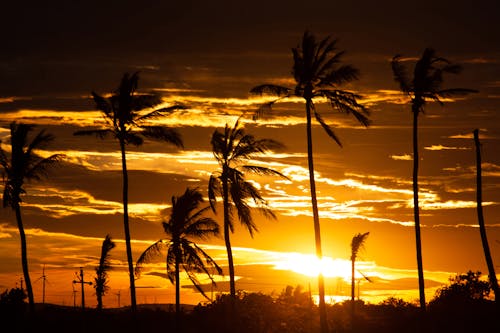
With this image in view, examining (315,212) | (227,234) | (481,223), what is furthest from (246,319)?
(481,223)

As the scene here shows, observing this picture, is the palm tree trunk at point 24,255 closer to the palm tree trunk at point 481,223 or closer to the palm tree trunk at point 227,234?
the palm tree trunk at point 227,234

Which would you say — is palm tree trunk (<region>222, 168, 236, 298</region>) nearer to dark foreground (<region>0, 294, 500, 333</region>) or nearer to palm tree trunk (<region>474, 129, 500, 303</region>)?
dark foreground (<region>0, 294, 500, 333</region>)

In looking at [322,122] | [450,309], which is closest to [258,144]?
[322,122]

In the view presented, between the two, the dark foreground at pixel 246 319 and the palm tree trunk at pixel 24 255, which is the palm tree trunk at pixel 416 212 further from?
the palm tree trunk at pixel 24 255

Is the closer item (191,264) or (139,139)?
(139,139)

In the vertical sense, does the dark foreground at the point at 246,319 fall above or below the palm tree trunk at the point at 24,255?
below

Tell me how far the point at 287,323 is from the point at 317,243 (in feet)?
72.4

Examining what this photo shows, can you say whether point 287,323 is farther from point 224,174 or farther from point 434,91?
point 434,91

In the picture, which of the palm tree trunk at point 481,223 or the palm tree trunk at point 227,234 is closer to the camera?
the palm tree trunk at point 481,223

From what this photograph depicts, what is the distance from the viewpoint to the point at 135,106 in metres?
48.3

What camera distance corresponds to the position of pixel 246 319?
205ft

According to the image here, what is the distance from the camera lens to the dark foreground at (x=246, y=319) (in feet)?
182

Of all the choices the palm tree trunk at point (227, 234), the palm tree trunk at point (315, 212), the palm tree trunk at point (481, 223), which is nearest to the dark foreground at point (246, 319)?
the palm tree trunk at point (227, 234)

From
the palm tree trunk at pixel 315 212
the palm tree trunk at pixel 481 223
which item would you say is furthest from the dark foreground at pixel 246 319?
the palm tree trunk at pixel 315 212
